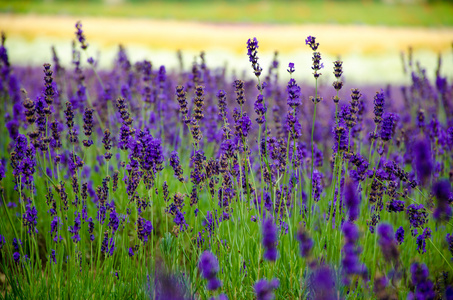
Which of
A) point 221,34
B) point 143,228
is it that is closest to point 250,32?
point 221,34

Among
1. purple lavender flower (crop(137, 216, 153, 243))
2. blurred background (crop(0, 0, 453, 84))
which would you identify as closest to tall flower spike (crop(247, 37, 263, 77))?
purple lavender flower (crop(137, 216, 153, 243))

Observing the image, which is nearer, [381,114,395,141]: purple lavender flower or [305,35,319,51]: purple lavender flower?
[305,35,319,51]: purple lavender flower


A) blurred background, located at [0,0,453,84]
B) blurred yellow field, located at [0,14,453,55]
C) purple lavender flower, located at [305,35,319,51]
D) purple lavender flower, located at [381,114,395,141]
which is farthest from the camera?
blurred yellow field, located at [0,14,453,55]

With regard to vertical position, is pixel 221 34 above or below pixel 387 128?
above

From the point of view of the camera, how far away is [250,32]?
1289 centimetres

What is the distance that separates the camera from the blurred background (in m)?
10.7

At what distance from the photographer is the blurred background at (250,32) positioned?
10.7 m

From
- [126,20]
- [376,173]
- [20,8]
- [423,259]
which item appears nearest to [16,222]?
[376,173]

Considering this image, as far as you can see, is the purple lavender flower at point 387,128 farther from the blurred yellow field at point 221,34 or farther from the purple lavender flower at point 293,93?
the blurred yellow field at point 221,34

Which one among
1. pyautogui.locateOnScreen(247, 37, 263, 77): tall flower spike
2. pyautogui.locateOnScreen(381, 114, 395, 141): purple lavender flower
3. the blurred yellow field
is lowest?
pyautogui.locateOnScreen(381, 114, 395, 141): purple lavender flower

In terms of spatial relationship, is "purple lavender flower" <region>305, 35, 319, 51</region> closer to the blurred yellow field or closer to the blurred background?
the blurred background

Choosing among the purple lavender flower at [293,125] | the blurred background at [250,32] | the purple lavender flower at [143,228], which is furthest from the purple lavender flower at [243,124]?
the blurred background at [250,32]

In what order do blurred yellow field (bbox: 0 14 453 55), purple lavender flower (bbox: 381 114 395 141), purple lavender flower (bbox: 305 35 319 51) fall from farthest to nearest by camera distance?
1. blurred yellow field (bbox: 0 14 453 55)
2. purple lavender flower (bbox: 381 114 395 141)
3. purple lavender flower (bbox: 305 35 319 51)

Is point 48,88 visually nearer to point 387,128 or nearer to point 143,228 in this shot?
point 143,228
